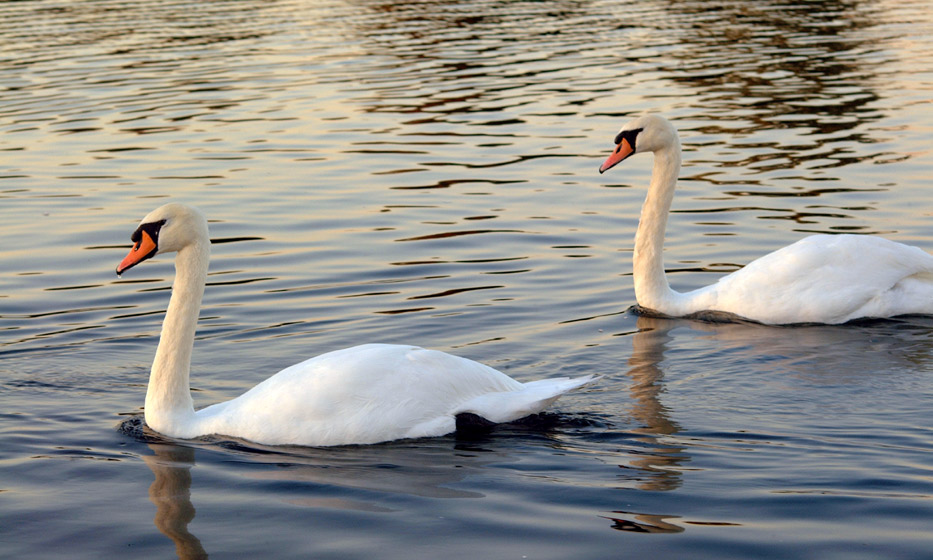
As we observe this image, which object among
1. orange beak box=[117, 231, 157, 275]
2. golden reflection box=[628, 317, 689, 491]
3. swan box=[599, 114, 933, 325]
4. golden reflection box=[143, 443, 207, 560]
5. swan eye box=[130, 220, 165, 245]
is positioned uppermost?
swan eye box=[130, 220, 165, 245]

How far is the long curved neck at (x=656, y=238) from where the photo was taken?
33.0 feet

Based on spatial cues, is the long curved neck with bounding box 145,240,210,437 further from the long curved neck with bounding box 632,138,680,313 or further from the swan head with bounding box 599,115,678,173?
the swan head with bounding box 599,115,678,173

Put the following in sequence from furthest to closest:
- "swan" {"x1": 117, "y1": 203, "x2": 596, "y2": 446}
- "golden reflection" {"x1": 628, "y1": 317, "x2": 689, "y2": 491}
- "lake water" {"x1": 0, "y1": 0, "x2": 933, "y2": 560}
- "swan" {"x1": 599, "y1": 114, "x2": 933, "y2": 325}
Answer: "swan" {"x1": 599, "y1": 114, "x2": 933, "y2": 325}
"swan" {"x1": 117, "y1": 203, "x2": 596, "y2": 446}
"golden reflection" {"x1": 628, "y1": 317, "x2": 689, "y2": 491}
"lake water" {"x1": 0, "y1": 0, "x2": 933, "y2": 560}

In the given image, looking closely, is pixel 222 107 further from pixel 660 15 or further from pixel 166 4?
pixel 166 4

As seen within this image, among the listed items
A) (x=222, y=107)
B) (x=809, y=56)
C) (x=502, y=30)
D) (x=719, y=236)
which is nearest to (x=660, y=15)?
(x=502, y=30)

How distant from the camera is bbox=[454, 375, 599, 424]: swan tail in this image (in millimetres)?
6918

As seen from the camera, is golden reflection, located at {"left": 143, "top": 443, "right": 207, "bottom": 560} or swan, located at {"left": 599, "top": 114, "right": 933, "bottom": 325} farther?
swan, located at {"left": 599, "top": 114, "right": 933, "bottom": 325}

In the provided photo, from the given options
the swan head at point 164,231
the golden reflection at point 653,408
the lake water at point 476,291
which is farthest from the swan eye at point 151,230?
the golden reflection at point 653,408

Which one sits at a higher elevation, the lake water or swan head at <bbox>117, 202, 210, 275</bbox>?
swan head at <bbox>117, 202, 210, 275</bbox>

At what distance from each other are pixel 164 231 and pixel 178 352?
65 centimetres

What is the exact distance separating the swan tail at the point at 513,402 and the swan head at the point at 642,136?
3.93m

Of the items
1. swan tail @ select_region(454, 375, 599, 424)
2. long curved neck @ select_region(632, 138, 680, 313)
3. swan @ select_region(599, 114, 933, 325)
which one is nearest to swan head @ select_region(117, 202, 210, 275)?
swan tail @ select_region(454, 375, 599, 424)

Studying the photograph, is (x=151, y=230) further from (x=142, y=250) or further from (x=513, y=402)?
(x=513, y=402)

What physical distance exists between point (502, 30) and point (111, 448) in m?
23.9
